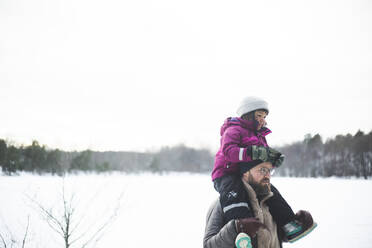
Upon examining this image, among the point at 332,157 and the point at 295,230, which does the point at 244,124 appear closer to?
the point at 295,230

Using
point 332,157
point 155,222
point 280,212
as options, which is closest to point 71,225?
point 155,222

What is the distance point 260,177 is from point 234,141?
31 cm

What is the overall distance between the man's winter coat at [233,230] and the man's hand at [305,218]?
0.19 meters

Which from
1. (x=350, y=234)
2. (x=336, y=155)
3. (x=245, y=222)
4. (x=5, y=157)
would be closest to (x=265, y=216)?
(x=245, y=222)

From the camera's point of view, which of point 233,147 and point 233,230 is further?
point 233,147

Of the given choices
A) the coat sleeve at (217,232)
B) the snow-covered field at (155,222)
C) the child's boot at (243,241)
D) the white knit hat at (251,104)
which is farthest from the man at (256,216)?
the snow-covered field at (155,222)

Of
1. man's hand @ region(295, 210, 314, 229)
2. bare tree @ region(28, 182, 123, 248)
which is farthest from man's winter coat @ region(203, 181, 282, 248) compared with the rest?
bare tree @ region(28, 182, 123, 248)

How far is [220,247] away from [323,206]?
16280 millimetres

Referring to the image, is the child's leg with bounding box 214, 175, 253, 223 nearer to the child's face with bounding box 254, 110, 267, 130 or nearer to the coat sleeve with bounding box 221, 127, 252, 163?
the coat sleeve with bounding box 221, 127, 252, 163

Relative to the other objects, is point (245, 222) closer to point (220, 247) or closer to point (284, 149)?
point (220, 247)

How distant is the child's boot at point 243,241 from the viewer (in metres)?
1.22

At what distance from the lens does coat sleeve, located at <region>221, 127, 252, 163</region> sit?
1470 mm

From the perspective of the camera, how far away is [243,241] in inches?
48.2

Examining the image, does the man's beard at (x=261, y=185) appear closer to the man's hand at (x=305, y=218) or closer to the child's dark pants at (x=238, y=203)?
the child's dark pants at (x=238, y=203)
